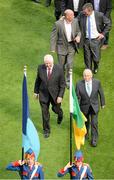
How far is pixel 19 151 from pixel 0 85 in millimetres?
2531

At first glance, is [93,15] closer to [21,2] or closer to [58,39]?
[58,39]

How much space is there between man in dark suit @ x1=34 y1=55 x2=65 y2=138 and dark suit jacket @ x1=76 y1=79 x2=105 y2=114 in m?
0.36

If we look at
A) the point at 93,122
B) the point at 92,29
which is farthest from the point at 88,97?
the point at 92,29

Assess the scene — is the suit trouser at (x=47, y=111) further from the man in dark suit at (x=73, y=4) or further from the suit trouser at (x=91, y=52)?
the man in dark suit at (x=73, y=4)

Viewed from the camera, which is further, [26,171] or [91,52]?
[91,52]

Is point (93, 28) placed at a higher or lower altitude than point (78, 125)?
higher

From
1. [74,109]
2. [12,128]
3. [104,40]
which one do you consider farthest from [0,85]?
[74,109]

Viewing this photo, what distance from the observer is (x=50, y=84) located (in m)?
13.6

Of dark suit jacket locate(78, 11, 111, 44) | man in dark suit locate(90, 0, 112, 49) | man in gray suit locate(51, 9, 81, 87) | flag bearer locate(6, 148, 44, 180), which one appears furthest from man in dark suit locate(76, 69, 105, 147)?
man in dark suit locate(90, 0, 112, 49)

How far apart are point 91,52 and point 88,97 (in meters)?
2.31

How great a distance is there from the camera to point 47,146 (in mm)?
13703

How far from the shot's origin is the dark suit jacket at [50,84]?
531 inches

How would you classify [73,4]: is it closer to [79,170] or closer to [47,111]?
[47,111]

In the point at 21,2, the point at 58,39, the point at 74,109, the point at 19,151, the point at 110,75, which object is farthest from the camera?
the point at 21,2
